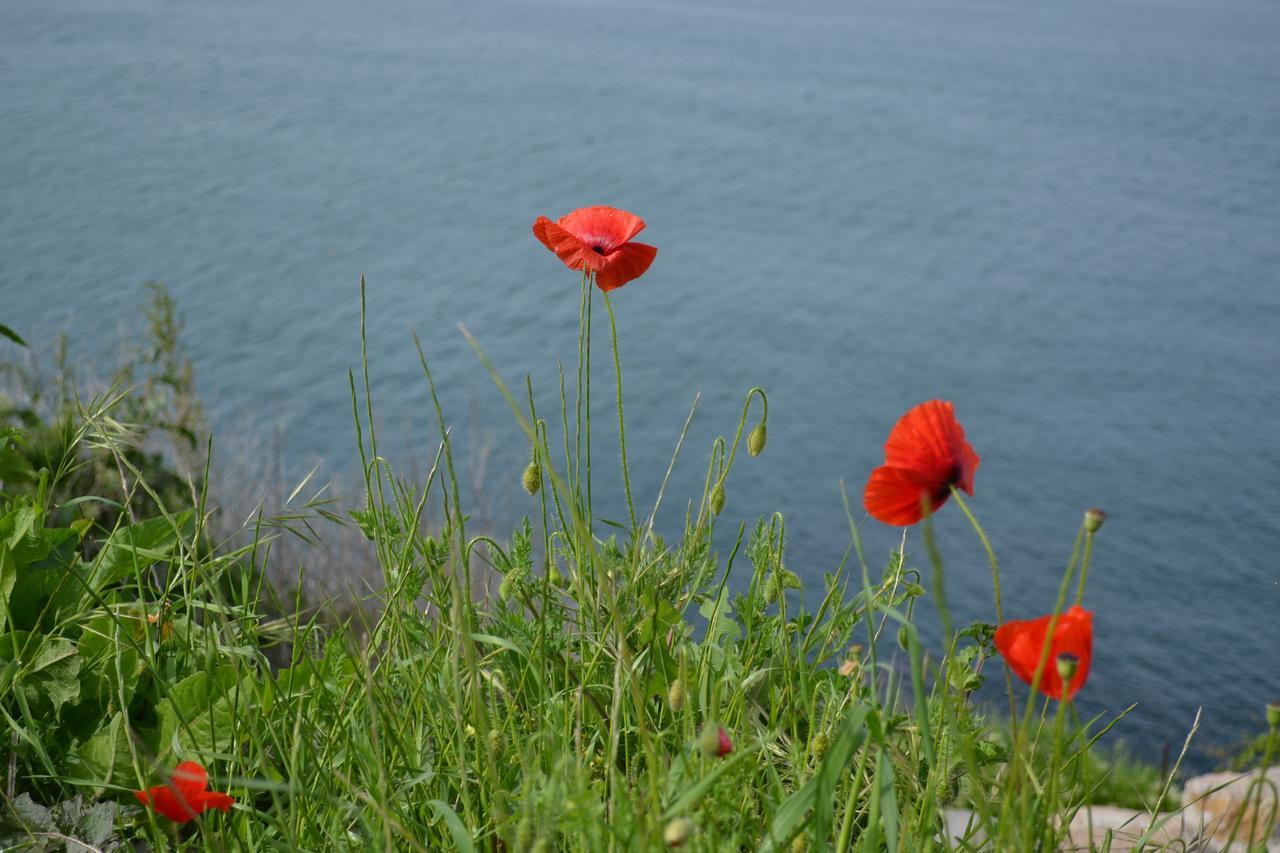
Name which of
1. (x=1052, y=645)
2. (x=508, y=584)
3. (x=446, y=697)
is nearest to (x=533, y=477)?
(x=508, y=584)

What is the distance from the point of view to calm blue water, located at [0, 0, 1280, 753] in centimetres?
509

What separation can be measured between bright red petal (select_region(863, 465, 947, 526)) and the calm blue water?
3.36 meters

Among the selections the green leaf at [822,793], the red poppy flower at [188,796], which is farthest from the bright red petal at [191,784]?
the green leaf at [822,793]

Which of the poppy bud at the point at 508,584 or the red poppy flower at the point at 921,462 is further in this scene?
the poppy bud at the point at 508,584

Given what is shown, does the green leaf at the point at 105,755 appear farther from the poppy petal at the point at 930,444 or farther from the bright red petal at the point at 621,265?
the poppy petal at the point at 930,444

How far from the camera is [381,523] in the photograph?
1.13 m

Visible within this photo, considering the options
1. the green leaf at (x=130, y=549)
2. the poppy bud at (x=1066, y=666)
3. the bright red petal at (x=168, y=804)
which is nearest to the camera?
the poppy bud at (x=1066, y=666)

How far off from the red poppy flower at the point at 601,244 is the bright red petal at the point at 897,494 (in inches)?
17.5

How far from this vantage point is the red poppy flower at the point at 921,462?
757 mm

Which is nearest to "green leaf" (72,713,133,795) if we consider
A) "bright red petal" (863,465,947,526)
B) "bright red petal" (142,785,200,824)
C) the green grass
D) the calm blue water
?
the green grass

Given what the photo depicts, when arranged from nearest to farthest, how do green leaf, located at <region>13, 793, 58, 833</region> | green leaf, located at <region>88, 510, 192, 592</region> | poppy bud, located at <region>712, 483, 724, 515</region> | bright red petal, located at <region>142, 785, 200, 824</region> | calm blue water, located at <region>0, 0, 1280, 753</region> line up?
bright red petal, located at <region>142, 785, 200, 824</region> → green leaf, located at <region>13, 793, 58, 833</region> → poppy bud, located at <region>712, 483, 724, 515</region> → green leaf, located at <region>88, 510, 192, 592</region> → calm blue water, located at <region>0, 0, 1280, 753</region>

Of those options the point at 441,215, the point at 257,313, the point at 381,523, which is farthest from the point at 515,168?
the point at 381,523

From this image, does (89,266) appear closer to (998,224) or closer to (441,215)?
(441,215)

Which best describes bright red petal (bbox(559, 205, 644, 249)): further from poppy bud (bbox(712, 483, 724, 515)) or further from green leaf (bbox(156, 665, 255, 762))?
green leaf (bbox(156, 665, 255, 762))
